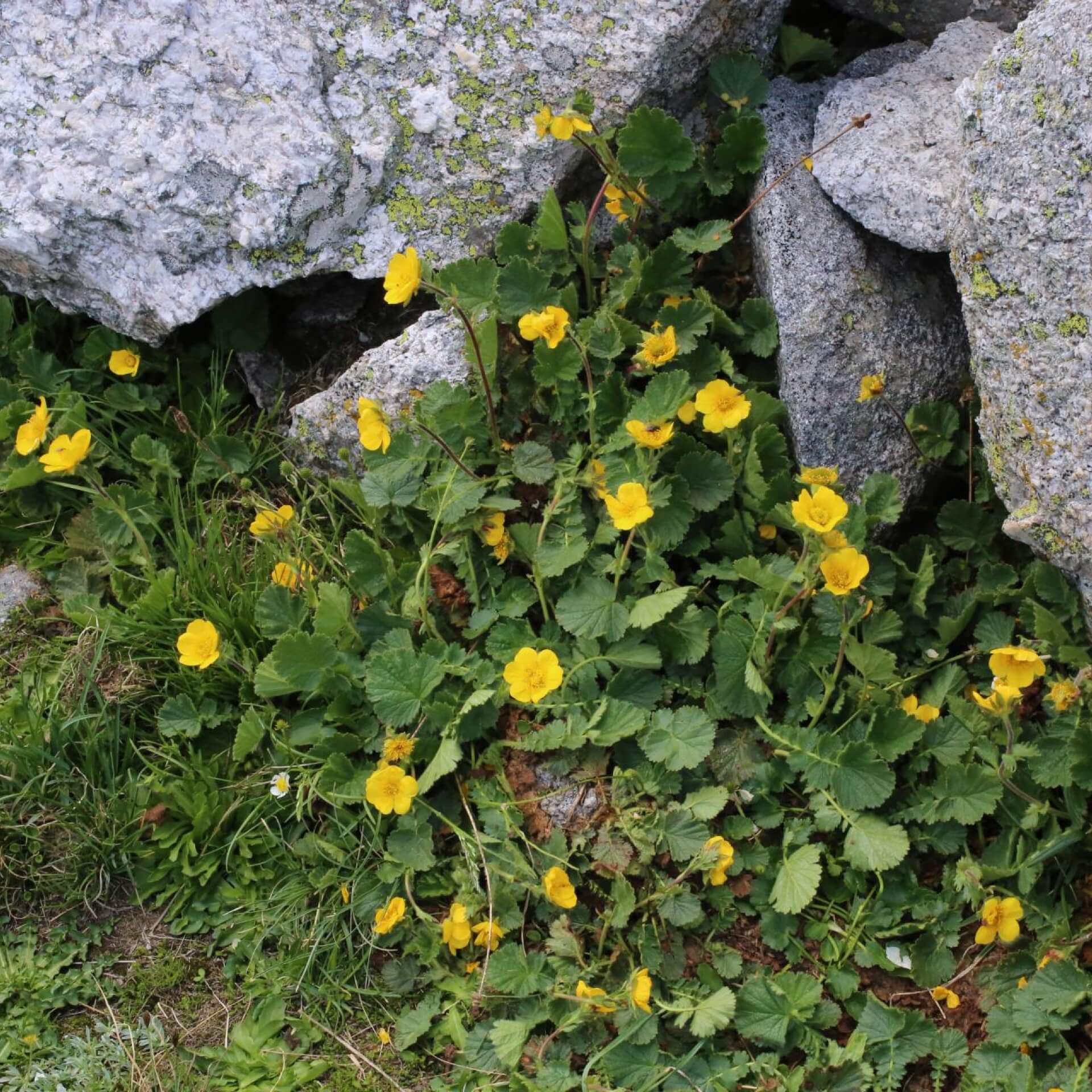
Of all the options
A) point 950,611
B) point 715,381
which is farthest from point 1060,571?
point 715,381

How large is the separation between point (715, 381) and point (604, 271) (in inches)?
27.3

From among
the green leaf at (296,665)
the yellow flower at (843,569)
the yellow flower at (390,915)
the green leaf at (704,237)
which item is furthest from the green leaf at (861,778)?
the green leaf at (704,237)

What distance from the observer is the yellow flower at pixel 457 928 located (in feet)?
9.95

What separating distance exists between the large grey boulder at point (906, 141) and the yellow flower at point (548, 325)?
3.17 feet

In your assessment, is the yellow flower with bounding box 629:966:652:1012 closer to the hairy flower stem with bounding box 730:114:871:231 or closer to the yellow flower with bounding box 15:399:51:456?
the hairy flower stem with bounding box 730:114:871:231

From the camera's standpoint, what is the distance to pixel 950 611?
11.2ft

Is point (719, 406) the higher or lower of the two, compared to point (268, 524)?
higher

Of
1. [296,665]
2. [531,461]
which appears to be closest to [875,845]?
[531,461]

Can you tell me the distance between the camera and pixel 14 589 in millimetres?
3896

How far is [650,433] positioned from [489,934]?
4.76ft

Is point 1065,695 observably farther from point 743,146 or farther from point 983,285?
point 743,146

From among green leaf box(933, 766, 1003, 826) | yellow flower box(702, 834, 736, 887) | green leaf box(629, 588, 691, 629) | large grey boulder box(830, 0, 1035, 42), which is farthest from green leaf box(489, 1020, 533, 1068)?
large grey boulder box(830, 0, 1035, 42)

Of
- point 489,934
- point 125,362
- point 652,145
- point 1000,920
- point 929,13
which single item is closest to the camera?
point 1000,920

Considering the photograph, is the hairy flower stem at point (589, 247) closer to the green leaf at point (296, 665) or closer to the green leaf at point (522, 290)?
the green leaf at point (522, 290)
